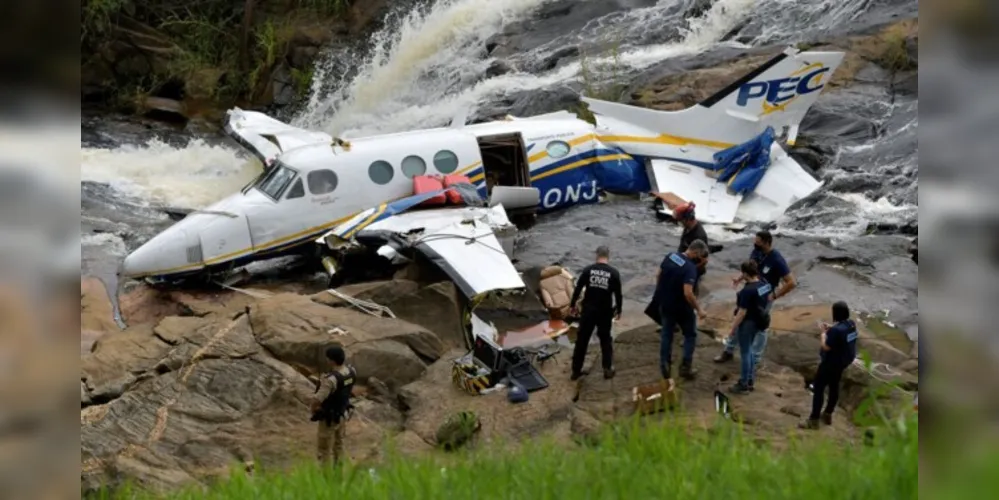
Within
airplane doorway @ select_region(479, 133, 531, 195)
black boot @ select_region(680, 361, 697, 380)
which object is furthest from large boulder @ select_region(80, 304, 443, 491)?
airplane doorway @ select_region(479, 133, 531, 195)

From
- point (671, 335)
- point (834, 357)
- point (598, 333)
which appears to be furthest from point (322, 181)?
point (834, 357)

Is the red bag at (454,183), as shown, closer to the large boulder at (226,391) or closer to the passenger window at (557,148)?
the passenger window at (557,148)

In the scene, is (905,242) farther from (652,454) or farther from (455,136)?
(652,454)

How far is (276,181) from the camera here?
16078 millimetres

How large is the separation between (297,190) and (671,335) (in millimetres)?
7795

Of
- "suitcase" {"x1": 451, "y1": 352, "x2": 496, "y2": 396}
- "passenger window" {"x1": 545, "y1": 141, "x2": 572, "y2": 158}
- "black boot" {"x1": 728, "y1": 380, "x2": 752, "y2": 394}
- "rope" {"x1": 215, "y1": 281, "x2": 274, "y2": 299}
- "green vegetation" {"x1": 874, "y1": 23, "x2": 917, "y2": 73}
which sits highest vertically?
"green vegetation" {"x1": 874, "y1": 23, "x2": 917, "y2": 73}

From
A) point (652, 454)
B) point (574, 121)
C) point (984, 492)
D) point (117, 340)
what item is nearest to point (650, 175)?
point (574, 121)

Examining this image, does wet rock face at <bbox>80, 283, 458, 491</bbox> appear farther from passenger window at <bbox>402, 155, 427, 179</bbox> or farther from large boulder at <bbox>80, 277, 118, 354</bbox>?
passenger window at <bbox>402, 155, 427, 179</bbox>

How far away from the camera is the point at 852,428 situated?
873 centimetres

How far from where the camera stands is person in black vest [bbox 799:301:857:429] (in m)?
8.91

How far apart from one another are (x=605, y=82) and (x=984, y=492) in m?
21.9

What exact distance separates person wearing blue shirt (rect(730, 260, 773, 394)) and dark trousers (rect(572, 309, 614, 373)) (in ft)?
4.63

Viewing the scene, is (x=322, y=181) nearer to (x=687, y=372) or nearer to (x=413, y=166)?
(x=413, y=166)

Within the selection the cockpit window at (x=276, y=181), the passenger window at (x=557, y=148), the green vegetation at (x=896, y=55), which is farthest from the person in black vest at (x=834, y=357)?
the green vegetation at (x=896, y=55)
